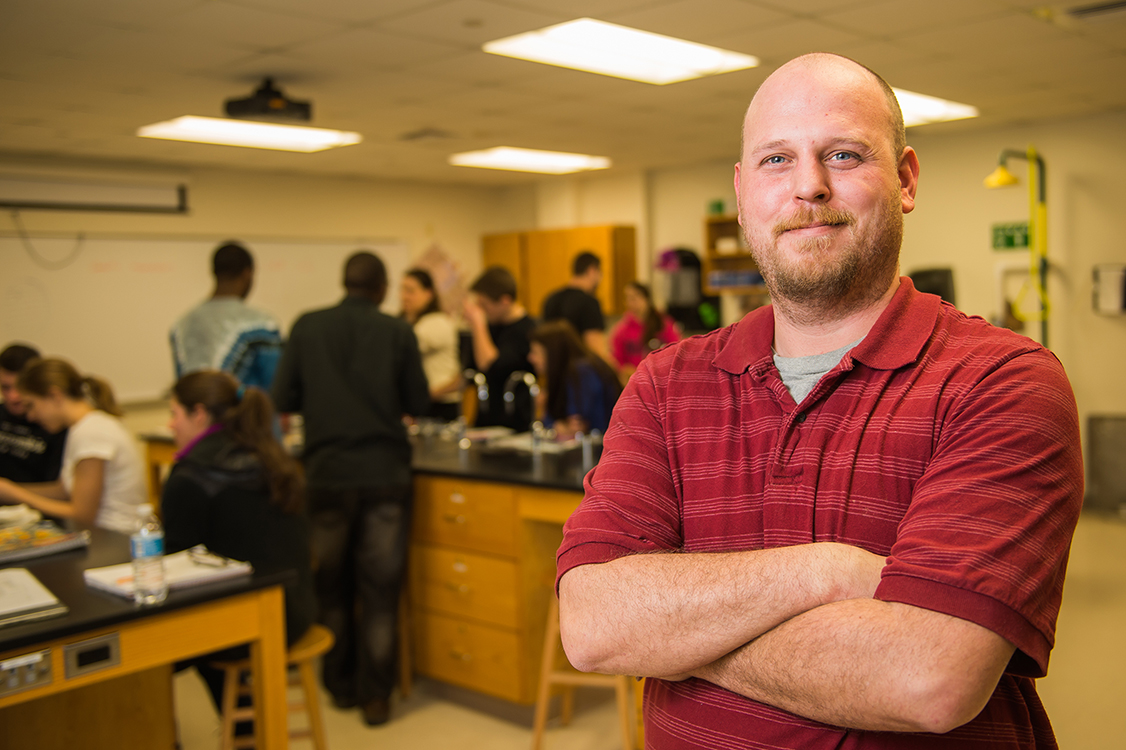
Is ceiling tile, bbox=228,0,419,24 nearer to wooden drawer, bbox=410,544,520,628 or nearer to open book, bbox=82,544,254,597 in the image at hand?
open book, bbox=82,544,254,597

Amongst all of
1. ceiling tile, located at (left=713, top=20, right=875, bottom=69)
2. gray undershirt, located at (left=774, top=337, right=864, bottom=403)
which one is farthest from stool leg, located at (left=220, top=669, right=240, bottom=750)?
ceiling tile, located at (left=713, top=20, right=875, bottom=69)

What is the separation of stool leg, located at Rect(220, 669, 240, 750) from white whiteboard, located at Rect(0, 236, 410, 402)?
430cm

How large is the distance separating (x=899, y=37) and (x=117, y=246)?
16.9ft

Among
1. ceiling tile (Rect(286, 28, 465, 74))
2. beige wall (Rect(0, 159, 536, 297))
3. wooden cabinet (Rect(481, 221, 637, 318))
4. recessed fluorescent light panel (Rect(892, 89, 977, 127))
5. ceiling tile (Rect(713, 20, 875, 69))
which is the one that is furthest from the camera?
wooden cabinet (Rect(481, 221, 637, 318))

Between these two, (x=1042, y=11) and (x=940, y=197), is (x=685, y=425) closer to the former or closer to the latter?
(x=1042, y=11)

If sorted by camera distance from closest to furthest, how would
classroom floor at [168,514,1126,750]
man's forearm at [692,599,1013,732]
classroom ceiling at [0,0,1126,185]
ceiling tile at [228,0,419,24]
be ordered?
man's forearm at [692,599,1013,732], ceiling tile at [228,0,419,24], classroom floor at [168,514,1126,750], classroom ceiling at [0,0,1126,185]

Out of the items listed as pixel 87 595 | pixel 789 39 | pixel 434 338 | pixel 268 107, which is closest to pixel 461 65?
pixel 268 107

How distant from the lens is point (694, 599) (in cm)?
103

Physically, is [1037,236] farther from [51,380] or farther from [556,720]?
[51,380]

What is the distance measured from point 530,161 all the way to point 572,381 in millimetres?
3961

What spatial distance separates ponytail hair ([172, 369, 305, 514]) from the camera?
2.75 meters

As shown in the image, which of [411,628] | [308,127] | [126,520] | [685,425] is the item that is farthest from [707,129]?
[685,425]

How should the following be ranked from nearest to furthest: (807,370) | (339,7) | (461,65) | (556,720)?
(807,370), (339,7), (556,720), (461,65)

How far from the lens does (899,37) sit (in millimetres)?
3869
